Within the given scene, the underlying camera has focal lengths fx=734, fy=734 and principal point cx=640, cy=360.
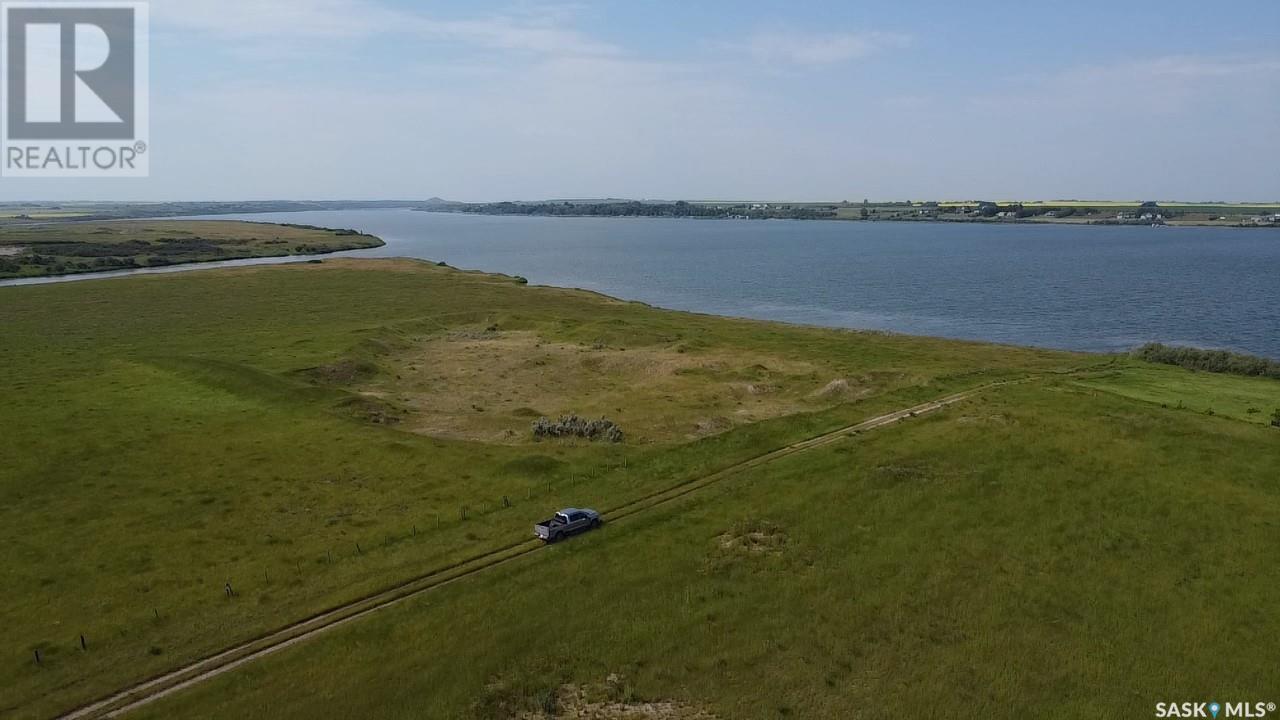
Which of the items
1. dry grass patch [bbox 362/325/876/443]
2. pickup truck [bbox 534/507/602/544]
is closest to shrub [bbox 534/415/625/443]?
dry grass patch [bbox 362/325/876/443]

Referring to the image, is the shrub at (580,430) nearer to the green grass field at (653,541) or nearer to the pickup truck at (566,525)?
the green grass field at (653,541)

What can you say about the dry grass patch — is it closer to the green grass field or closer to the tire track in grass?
the green grass field

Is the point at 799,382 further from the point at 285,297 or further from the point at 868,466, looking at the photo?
the point at 285,297

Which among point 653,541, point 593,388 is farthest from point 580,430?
point 653,541

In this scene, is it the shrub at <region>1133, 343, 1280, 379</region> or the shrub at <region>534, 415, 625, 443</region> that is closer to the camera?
the shrub at <region>534, 415, 625, 443</region>

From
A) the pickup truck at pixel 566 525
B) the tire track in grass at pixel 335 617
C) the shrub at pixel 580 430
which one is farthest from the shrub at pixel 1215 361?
the pickup truck at pixel 566 525
